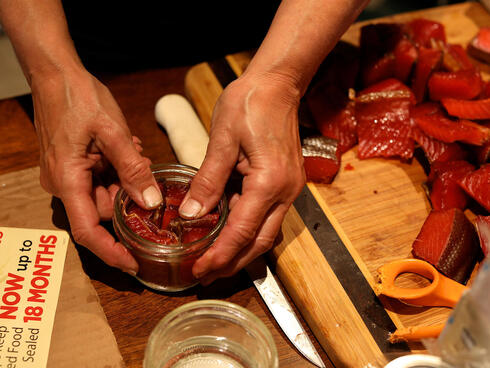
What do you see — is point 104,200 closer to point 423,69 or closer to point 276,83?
point 276,83

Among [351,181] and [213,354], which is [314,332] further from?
[351,181]

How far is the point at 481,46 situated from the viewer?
2.54 metres

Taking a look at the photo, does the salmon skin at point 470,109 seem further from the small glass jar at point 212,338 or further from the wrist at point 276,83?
the small glass jar at point 212,338

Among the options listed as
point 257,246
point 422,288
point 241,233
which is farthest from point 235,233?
point 422,288

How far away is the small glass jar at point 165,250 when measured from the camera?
153cm

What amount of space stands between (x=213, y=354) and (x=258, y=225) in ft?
1.27

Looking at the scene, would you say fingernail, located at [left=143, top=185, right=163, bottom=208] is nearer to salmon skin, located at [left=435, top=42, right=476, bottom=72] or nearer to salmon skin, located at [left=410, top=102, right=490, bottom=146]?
salmon skin, located at [left=410, top=102, right=490, bottom=146]

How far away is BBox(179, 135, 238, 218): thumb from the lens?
1.56 meters

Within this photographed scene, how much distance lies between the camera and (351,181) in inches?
80.6

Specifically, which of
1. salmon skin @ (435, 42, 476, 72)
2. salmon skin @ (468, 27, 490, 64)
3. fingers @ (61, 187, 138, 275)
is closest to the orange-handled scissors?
fingers @ (61, 187, 138, 275)

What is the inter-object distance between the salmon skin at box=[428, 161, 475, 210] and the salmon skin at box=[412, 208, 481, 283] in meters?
0.10

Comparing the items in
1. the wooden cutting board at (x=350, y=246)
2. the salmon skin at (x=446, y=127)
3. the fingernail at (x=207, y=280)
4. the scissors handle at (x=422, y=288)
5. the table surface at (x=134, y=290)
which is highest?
the salmon skin at (x=446, y=127)

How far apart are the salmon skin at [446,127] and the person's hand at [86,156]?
1125 millimetres

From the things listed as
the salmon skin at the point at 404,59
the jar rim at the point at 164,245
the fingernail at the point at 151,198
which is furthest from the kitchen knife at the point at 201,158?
the salmon skin at the point at 404,59
